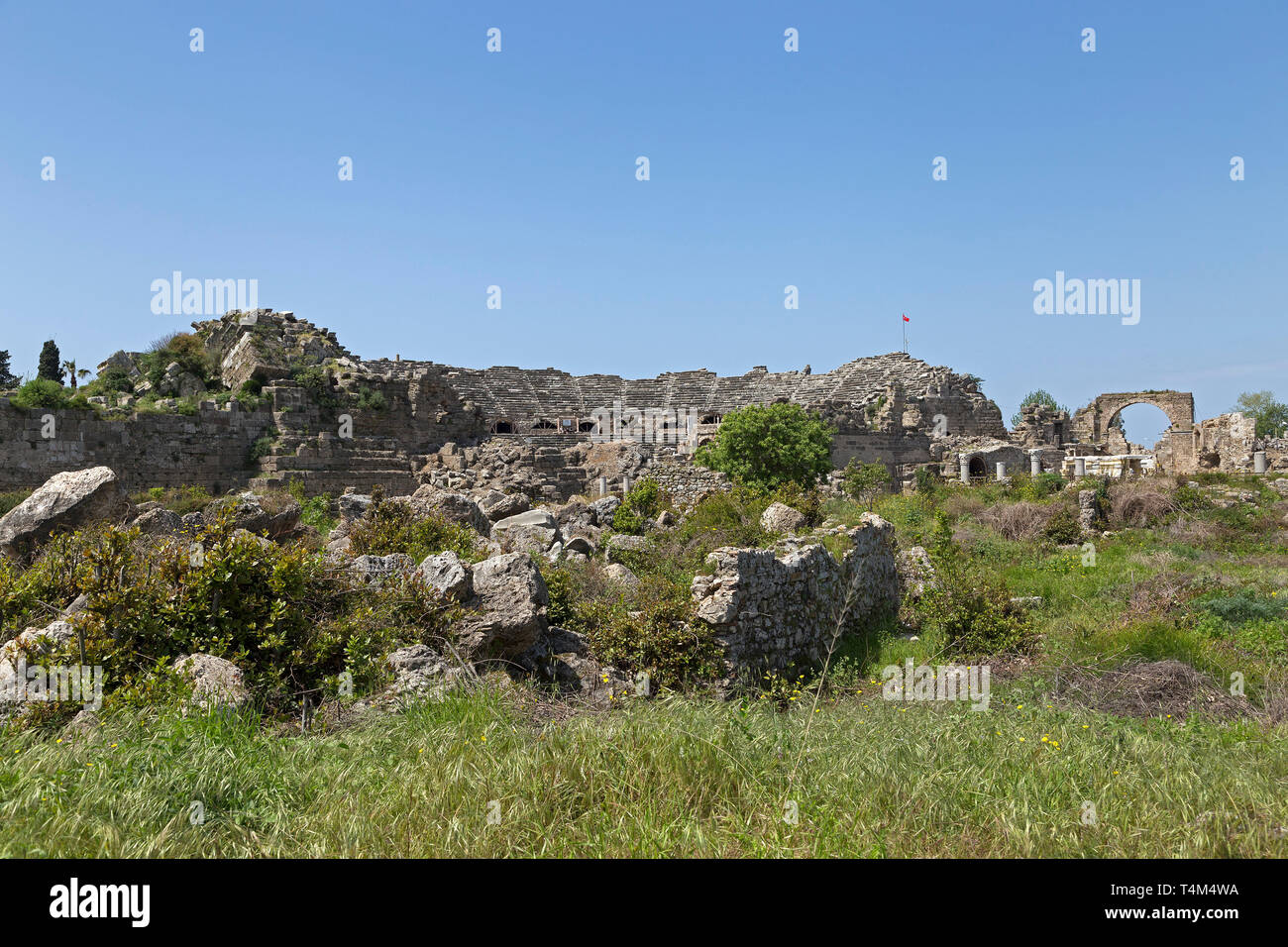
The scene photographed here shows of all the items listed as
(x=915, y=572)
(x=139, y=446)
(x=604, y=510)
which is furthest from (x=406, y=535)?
(x=139, y=446)

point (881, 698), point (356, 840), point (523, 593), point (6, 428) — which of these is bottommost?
point (881, 698)

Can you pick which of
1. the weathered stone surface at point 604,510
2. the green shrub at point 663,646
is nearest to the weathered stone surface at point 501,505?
the weathered stone surface at point 604,510

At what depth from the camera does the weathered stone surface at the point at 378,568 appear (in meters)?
7.26

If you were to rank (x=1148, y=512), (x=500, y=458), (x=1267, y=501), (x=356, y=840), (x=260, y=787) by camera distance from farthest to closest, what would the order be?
1. (x=500, y=458)
2. (x=1267, y=501)
3. (x=1148, y=512)
4. (x=260, y=787)
5. (x=356, y=840)

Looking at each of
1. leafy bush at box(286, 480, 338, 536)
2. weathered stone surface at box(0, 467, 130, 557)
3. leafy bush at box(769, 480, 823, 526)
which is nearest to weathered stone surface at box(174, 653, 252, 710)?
weathered stone surface at box(0, 467, 130, 557)

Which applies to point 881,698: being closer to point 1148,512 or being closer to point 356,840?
point 356,840

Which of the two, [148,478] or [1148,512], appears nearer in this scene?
[1148,512]

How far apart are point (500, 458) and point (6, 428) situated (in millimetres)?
11595

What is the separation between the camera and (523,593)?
6.73 metres

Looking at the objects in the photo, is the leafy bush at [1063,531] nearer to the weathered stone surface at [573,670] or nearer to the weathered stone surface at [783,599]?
the weathered stone surface at [783,599]

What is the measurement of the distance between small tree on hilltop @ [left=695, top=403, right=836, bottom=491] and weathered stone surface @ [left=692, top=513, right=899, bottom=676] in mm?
10532

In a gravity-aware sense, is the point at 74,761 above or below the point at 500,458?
below

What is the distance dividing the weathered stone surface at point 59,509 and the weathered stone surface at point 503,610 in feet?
15.9
